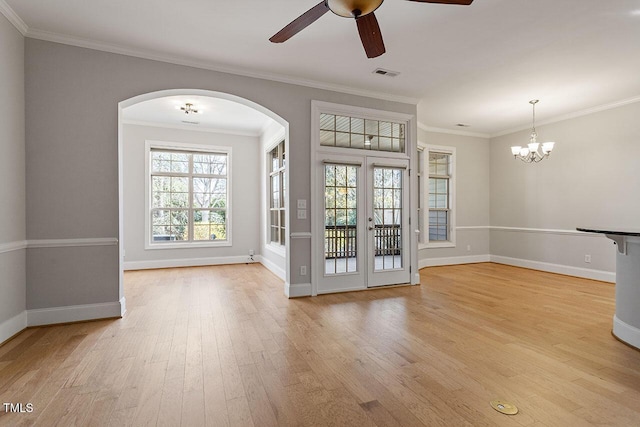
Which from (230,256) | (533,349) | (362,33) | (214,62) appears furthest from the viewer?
(230,256)

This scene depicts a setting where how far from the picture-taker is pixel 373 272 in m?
4.86


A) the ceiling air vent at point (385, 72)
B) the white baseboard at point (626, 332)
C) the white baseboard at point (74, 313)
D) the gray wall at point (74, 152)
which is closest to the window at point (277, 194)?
the ceiling air vent at point (385, 72)

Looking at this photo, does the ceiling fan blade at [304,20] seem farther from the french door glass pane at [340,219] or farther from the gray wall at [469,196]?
the gray wall at [469,196]

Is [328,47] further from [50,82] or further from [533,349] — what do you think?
[533,349]

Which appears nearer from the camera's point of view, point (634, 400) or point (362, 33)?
point (634, 400)

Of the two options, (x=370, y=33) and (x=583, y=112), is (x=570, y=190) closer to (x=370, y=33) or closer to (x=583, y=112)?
(x=583, y=112)

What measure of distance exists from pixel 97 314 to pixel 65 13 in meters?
2.95

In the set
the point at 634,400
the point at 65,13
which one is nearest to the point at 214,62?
the point at 65,13

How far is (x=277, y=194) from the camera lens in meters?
6.19

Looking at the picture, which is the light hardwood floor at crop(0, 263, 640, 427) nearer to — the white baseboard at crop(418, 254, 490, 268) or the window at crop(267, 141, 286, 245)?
the window at crop(267, 141, 286, 245)

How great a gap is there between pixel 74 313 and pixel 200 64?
3.10 metres

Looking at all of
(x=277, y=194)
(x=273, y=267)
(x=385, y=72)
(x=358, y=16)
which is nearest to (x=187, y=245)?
(x=273, y=267)

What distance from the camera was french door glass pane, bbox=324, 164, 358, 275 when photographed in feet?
15.0

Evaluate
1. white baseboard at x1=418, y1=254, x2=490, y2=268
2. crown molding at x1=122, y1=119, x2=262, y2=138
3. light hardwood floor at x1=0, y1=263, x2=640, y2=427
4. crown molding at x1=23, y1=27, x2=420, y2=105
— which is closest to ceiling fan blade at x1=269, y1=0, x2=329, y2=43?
crown molding at x1=23, y1=27, x2=420, y2=105
